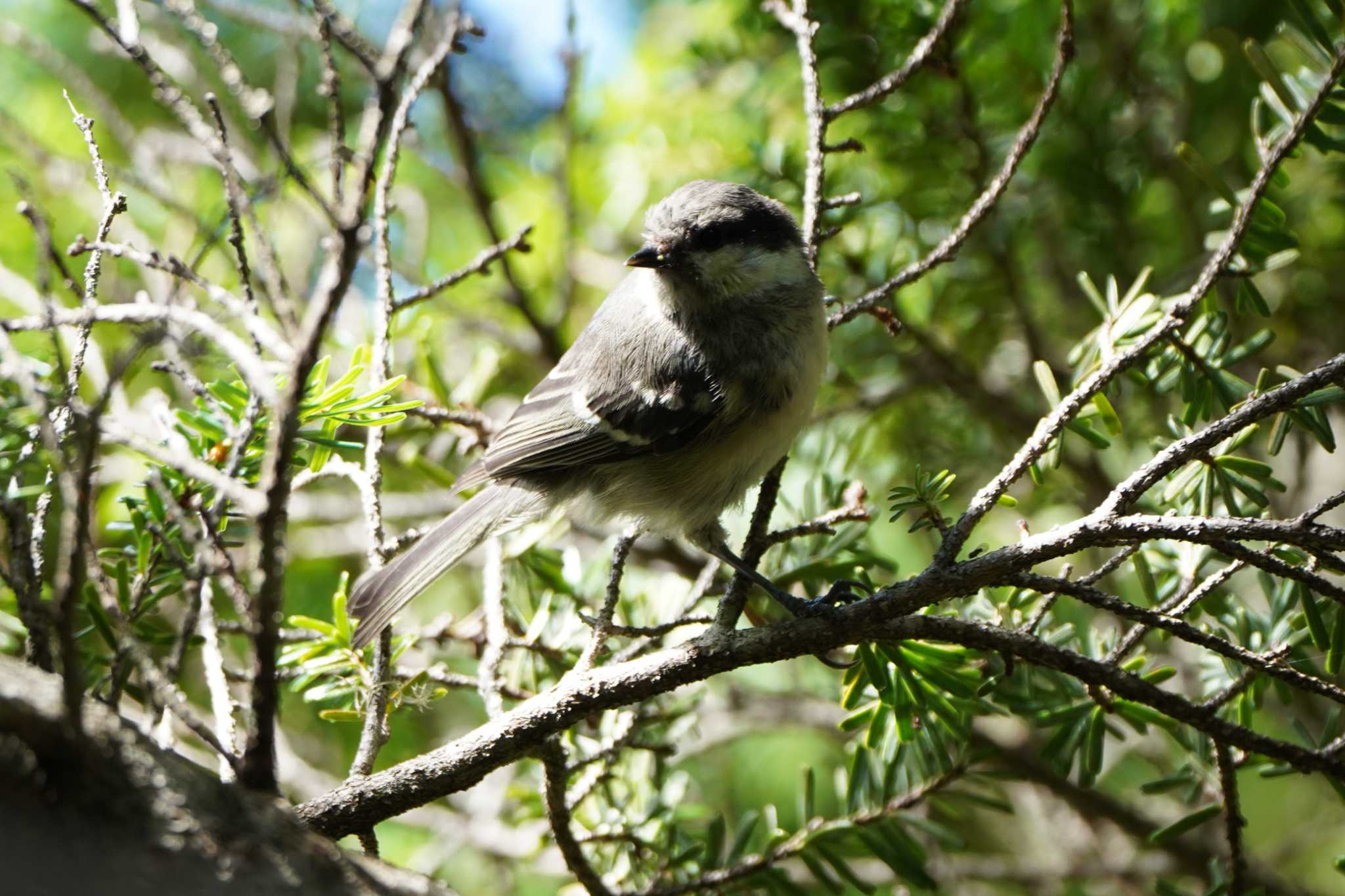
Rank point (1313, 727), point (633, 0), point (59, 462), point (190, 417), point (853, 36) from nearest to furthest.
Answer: point (59, 462) → point (190, 417) → point (853, 36) → point (1313, 727) → point (633, 0)

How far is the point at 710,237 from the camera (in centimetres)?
203

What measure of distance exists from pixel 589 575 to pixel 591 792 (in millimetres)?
540

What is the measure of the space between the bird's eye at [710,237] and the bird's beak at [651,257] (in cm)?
7

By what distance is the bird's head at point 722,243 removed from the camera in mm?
1988

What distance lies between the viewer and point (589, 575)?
1972 millimetres

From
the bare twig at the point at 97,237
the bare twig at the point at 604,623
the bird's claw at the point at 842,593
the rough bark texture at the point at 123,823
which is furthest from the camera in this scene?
the bird's claw at the point at 842,593

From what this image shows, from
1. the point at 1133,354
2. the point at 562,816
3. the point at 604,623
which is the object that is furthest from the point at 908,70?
the point at 562,816

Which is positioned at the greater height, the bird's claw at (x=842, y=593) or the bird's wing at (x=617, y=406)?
the bird's wing at (x=617, y=406)

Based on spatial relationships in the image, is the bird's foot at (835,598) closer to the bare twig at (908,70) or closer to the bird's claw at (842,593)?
the bird's claw at (842,593)

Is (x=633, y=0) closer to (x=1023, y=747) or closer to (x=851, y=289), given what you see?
(x=851, y=289)

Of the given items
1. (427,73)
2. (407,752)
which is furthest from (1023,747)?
(427,73)

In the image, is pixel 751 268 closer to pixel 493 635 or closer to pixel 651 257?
pixel 651 257

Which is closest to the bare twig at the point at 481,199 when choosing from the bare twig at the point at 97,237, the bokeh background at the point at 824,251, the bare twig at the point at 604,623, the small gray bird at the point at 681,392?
the bokeh background at the point at 824,251

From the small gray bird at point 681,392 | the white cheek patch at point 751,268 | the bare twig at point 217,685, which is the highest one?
the white cheek patch at point 751,268
